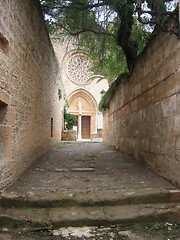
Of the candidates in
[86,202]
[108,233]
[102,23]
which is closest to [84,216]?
[86,202]

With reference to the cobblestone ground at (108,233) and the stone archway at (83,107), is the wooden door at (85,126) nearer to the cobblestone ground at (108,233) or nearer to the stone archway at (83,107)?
the stone archway at (83,107)

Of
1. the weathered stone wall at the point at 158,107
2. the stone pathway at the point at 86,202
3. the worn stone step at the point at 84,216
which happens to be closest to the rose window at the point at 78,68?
the weathered stone wall at the point at 158,107

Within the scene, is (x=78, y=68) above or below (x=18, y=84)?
above

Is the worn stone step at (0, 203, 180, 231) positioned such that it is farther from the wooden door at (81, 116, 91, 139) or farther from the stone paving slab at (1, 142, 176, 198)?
the wooden door at (81, 116, 91, 139)

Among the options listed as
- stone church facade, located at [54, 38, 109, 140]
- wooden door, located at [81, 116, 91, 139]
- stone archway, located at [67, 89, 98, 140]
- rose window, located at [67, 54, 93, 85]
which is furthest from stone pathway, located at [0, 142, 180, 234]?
wooden door, located at [81, 116, 91, 139]

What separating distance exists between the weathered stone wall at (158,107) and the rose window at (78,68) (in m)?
19.7

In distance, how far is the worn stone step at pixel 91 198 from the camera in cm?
251

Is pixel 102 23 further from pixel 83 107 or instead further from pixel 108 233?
pixel 83 107

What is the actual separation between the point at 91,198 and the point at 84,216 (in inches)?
11.5

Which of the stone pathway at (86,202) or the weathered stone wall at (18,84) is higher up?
the weathered stone wall at (18,84)

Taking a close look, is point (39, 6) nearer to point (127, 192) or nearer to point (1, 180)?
point (1, 180)

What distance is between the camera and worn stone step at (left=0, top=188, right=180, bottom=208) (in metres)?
2.51

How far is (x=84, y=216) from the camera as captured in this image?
2357 mm

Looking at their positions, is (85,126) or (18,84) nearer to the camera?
(18,84)
